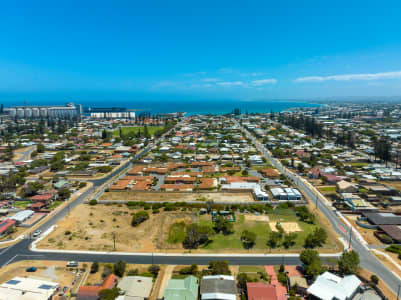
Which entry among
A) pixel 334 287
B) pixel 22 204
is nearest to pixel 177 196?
pixel 22 204

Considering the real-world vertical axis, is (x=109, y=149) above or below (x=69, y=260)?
above

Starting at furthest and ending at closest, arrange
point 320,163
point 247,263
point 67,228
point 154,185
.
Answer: point 320,163 < point 154,185 < point 67,228 < point 247,263

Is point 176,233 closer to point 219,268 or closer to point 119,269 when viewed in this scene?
point 119,269

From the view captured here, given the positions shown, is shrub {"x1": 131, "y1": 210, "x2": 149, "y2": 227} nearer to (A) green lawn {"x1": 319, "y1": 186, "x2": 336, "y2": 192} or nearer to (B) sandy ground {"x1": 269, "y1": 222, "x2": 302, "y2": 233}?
(B) sandy ground {"x1": 269, "y1": 222, "x2": 302, "y2": 233}

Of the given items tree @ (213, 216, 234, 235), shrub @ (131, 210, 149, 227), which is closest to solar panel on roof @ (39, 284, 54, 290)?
shrub @ (131, 210, 149, 227)

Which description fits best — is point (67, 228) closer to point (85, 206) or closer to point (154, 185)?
point (85, 206)

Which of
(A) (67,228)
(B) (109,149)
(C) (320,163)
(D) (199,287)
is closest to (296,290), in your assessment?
(D) (199,287)

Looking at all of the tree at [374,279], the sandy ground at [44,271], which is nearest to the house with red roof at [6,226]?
the sandy ground at [44,271]
